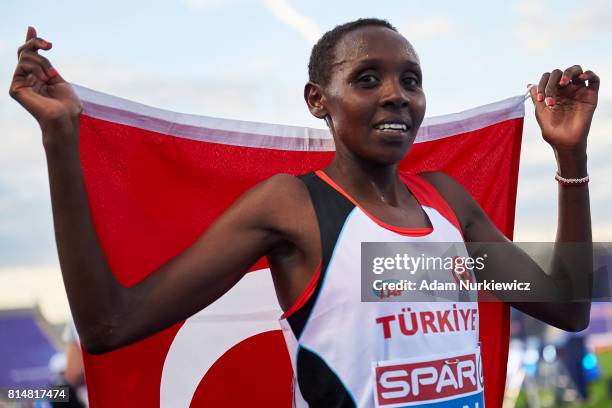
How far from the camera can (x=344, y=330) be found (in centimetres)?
229

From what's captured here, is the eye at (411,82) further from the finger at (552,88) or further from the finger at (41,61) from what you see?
the finger at (41,61)

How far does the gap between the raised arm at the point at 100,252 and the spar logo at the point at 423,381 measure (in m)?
0.50

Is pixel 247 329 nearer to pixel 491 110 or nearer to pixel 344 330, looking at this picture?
pixel 344 330

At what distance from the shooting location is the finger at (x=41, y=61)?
2.10 meters

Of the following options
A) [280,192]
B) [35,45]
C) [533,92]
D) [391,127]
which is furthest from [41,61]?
[533,92]

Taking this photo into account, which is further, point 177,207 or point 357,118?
point 177,207

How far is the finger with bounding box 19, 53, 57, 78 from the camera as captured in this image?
2100 mm

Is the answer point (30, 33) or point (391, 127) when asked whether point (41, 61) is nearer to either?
point (30, 33)

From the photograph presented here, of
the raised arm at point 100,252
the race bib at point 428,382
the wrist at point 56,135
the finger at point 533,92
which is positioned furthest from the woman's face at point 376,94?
the wrist at point 56,135

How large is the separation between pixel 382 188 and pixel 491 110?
3.85 ft

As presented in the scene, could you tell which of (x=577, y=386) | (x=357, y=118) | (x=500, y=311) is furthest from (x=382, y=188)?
(x=577, y=386)

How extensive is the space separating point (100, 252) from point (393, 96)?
3.14 ft

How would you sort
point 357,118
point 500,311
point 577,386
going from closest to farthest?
point 357,118 → point 500,311 → point 577,386

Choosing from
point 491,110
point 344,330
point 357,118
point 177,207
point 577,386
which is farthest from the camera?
point 577,386
